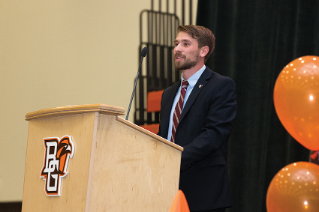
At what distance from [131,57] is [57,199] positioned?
8.83 feet

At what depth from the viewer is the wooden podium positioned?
3.70 ft

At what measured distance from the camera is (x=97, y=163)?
3.72 feet

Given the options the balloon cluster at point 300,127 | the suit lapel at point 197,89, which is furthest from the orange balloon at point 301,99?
the suit lapel at point 197,89

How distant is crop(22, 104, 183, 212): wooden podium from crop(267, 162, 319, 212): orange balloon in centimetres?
48

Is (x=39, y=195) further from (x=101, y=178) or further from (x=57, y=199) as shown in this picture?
(x=101, y=178)

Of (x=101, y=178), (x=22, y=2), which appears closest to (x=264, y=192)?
(x=101, y=178)

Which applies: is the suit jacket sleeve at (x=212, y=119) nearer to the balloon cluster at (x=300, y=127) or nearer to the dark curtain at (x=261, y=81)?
the balloon cluster at (x=300, y=127)

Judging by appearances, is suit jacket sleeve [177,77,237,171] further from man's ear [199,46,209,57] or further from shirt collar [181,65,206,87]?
man's ear [199,46,209,57]

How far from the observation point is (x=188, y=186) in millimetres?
1680

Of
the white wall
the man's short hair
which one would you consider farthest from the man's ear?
the white wall

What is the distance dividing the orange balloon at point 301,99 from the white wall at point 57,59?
6.91 feet

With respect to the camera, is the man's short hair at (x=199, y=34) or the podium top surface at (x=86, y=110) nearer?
the podium top surface at (x=86, y=110)

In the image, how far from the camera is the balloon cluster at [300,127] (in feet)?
4.79

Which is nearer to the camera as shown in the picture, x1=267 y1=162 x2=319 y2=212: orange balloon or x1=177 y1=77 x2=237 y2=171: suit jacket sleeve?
x1=267 y1=162 x2=319 y2=212: orange balloon
